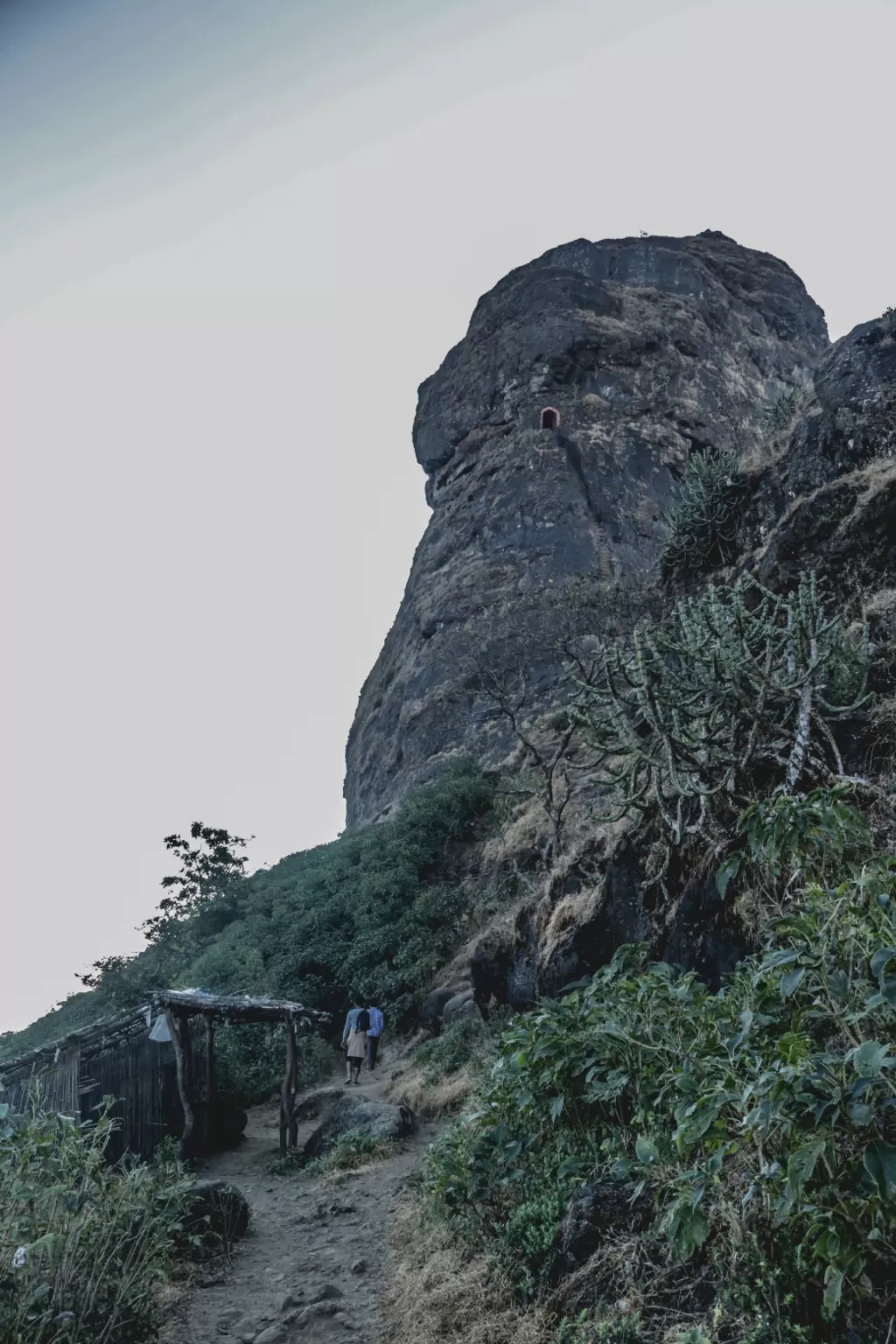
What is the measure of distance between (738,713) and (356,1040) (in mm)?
11027

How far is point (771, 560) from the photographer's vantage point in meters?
9.02

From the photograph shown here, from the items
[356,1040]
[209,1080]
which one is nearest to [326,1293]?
[209,1080]

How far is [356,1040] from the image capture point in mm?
14734

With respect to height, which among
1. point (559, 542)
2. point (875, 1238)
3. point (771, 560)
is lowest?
point (875, 1238)

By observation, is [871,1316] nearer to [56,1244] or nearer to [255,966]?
[56,1244]

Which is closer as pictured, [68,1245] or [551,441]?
[68,1245]

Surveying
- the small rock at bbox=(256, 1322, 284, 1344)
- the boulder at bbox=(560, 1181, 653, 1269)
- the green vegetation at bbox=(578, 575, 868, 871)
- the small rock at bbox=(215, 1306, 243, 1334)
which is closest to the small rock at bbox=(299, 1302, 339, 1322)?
the small rock at bbox=(256, 1322, 284, 1344)

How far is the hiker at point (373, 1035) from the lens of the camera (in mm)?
15391

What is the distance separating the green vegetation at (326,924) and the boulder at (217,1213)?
263 inches

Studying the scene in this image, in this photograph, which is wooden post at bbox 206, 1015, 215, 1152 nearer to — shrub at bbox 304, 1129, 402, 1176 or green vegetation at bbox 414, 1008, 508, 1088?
shrub at bbox 304, 1129, 402, 1176

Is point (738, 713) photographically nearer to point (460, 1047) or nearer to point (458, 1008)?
point (460, 1047)

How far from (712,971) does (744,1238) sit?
2.99m

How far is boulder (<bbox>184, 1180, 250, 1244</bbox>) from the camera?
693 cm

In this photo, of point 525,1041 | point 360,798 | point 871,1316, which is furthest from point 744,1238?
point 360,798
